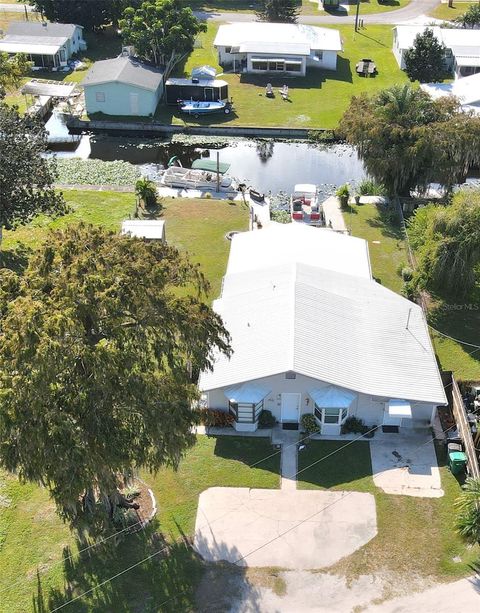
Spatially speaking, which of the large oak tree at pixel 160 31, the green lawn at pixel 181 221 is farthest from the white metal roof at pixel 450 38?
the green lawn at pixel 181 221

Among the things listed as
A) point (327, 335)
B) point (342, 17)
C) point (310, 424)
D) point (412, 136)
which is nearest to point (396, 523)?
point (310, 424)

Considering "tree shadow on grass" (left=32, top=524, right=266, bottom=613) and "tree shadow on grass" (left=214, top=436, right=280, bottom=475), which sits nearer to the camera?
"tree shadow on grass" (left=32, top=524, right=266, bottom=613)

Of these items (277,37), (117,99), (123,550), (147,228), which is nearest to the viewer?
(123,550)

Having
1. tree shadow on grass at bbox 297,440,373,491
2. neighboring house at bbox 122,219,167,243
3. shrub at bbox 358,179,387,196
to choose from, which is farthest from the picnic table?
tree shadow on grass at bbox 297,440,373,491

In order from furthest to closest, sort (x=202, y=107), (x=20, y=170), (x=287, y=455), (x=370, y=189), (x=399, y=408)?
(x=202, y=107)
(x=370, y=189)
(x=20, y=170)
(x=399, y=408)
(x=287, y=455)

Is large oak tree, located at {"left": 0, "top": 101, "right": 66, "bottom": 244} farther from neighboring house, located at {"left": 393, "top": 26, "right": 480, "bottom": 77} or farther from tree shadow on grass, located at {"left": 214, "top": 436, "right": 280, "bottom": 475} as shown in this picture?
neighboring house, located at {"left": 393, "top": 26, "right": 480, "bottom": 77}

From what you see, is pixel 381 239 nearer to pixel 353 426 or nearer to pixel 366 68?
pixel 353 426

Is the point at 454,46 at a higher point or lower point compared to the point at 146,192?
higher

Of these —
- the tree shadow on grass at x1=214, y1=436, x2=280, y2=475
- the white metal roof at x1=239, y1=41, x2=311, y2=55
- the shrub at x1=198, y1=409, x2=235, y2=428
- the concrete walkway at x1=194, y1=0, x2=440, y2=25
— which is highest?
the concrete walkway at x1=194, y1=0, x2=440, y2=25
